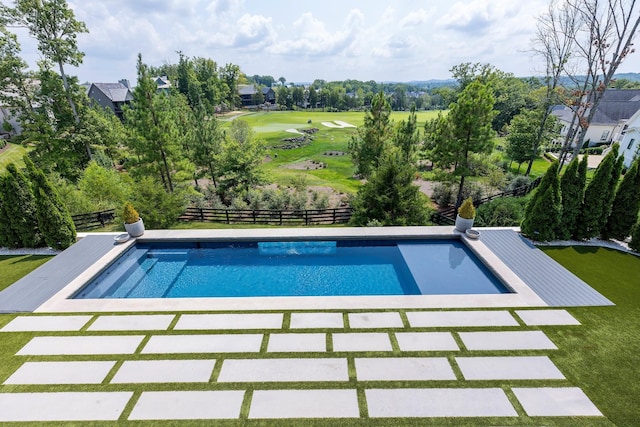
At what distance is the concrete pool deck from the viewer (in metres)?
9.27

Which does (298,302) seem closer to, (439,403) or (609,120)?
(439,403)

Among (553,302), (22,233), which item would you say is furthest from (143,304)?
(553,302)

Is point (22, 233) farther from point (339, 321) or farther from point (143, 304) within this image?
point (339, 321)

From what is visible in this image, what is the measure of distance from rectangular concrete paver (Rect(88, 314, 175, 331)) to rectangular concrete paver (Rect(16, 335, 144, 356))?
0.34m

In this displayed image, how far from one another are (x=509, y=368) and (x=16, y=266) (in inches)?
666

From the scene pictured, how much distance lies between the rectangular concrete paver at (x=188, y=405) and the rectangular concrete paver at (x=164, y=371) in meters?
0.36

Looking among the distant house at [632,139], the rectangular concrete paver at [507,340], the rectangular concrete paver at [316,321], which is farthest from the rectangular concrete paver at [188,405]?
the distant house at [632,139]

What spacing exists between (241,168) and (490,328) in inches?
804

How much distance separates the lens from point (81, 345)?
25.9 ft

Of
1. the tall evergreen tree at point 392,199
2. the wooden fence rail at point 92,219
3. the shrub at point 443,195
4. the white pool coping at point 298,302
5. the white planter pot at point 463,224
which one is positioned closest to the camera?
the white pool coping at point 298,302

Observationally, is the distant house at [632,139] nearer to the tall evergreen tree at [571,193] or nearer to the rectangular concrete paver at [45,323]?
the tall evergreen tree at [571,193]

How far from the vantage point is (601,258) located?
1173 centimetres

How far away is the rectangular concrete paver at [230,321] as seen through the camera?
8.48 meters

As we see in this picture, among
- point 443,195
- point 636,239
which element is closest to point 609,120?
point 443,195
